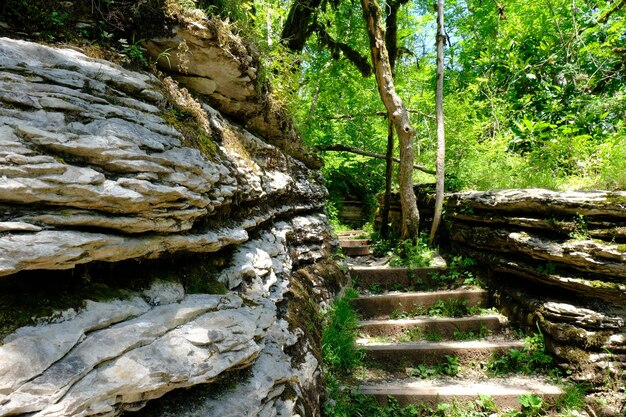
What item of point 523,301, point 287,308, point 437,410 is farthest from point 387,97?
point 437,410

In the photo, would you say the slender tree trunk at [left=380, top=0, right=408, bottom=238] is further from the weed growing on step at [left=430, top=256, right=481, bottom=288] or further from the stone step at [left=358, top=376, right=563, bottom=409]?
the stone step at [left=358, top=376, right=563, bottom=409]

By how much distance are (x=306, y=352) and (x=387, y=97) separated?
5.02 m

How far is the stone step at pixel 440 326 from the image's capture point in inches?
190

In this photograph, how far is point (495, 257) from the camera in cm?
507

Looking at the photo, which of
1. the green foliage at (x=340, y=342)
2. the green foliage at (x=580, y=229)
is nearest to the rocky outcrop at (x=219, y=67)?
the green foliage at (x=340, y=342)

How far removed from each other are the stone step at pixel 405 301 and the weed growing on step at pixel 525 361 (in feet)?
3.41

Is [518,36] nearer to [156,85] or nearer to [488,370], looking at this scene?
[488,370]

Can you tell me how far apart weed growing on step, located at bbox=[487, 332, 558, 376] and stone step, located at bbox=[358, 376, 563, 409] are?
0.24m

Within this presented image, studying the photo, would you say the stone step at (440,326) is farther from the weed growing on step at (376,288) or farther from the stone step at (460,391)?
the weed growing on step at (376,288)

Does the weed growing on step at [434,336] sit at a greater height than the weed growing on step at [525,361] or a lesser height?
greater

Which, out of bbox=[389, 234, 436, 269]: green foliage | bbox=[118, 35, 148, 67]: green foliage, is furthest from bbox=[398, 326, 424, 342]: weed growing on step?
bbox=[118, 35, 148, 67]: green foliage

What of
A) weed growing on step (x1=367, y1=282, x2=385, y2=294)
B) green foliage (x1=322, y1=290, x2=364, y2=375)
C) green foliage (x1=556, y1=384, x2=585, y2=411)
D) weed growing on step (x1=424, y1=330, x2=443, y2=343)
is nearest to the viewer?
green foliage (x1=556, y1=384, x2=585, y2=411)

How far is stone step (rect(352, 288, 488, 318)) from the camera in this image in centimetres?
534

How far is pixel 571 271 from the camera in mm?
4148
